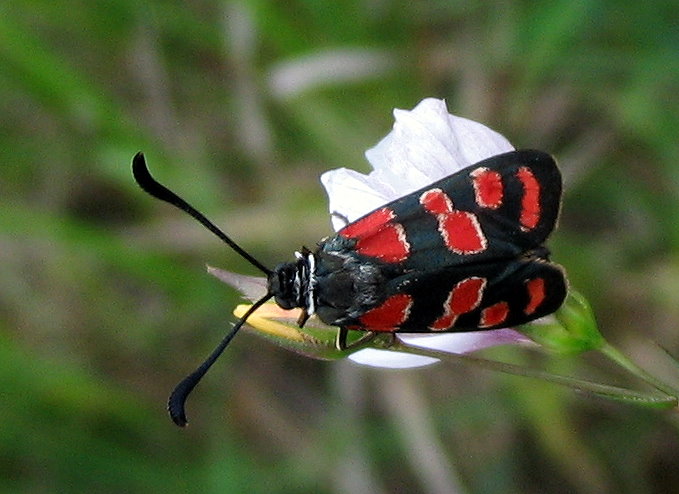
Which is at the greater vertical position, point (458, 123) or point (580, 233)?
point (458, 123)

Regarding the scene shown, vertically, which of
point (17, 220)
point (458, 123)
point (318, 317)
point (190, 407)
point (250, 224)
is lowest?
point (190, 407)

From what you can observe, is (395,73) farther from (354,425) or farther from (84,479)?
(84,479)

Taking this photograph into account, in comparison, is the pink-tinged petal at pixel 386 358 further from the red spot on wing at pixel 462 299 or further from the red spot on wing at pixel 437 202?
the red spot on wing at pixel 437 202

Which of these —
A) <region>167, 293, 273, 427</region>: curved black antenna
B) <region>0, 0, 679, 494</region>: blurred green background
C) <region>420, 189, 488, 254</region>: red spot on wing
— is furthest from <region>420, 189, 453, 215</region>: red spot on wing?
<region>0, 0, 679, 494</region>: blurred green background

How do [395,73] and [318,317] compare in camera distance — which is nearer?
[318,317]

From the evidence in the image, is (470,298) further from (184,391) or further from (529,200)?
(184,391)

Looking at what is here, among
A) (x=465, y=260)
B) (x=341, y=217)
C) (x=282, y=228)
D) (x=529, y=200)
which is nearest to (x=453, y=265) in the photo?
(x=465, y=260)

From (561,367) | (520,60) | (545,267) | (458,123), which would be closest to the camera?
(545,267)

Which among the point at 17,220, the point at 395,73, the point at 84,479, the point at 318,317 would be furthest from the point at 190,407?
the point at 318,317

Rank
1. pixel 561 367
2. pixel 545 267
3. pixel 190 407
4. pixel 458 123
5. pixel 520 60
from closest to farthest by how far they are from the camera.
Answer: pixel 545 267 < pixel 458 123 < pixel 561 367 < pixel 520 60 < pixel 190 407
